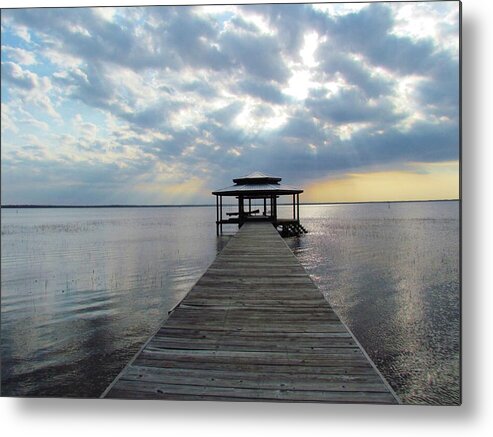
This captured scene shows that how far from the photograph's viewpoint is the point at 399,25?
4.08 m

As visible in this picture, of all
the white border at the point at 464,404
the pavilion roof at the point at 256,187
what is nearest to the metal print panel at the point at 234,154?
the white border at the point at 464,404

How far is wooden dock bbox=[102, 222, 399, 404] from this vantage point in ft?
7.47

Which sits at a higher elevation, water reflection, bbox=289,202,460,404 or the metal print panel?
the metal print panel

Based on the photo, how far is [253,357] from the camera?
2598 millimetres

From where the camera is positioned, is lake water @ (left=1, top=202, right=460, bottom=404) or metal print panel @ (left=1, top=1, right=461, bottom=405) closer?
metal print panel @ (left=1, top=1, right=461, bottom=405)

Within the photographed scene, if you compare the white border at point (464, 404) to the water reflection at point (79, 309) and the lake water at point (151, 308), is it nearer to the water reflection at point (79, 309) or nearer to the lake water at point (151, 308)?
the lake water at point (151, 308)

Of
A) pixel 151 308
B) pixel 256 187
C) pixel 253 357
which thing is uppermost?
pixel 256 187

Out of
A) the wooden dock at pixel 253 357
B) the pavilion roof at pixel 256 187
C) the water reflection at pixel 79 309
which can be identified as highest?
the pavilion roof at pixel 256 187

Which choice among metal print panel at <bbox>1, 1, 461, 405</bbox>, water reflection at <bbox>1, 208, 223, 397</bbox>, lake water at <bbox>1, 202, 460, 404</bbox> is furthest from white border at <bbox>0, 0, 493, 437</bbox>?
water reflection at <bbox>1, 208, 223, 397</bbox>

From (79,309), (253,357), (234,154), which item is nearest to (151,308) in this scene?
(79,309)

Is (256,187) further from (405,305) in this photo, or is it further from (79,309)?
(79,309)

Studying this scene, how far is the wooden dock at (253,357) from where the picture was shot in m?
A: 2.28

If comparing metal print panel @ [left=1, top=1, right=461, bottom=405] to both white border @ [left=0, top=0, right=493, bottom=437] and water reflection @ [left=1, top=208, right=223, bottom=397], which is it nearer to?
water reflection @ [left=1, top=208, right=223, bottom=397]

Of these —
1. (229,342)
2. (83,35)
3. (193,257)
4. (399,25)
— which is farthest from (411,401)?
(193,257)
